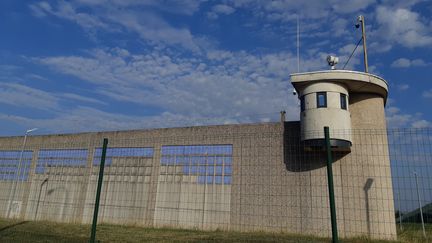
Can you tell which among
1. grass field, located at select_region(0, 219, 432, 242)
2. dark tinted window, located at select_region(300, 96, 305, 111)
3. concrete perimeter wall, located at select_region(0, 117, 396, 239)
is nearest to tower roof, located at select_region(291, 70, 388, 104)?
dark tinted window, located at select_region(300, 96, 305, 111)

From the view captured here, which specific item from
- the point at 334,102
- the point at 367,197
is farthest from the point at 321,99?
the point at 367,197

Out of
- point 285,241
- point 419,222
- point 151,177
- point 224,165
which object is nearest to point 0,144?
point 151,177

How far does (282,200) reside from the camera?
14570 mm

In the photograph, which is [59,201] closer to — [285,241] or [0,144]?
[0,144]

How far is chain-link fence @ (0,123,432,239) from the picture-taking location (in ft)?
43.2

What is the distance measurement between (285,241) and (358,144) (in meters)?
5.28

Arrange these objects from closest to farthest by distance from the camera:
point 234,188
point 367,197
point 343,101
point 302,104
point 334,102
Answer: point 367,197 < point 334,102 < point 343,101 < point 302,104 < point 234,188

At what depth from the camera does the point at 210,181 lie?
16344 mm

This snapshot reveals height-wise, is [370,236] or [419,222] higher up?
[419,222]

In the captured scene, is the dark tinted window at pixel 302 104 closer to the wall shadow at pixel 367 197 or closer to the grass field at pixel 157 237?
the wall shadow at pixel 367 197

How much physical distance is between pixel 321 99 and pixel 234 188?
5767 millimetres

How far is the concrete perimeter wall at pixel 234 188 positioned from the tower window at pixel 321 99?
1.95m

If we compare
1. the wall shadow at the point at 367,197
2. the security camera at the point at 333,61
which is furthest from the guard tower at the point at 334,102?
the wall shadow at the point at 367,197

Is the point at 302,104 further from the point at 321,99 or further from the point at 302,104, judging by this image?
the point at 321,99
